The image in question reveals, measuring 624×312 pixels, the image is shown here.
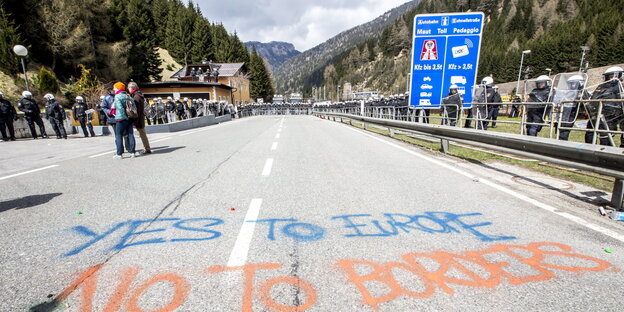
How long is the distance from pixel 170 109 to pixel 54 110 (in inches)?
392

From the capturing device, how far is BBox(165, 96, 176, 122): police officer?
75.1ft

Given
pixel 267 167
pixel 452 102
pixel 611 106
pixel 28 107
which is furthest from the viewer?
pixel 28 107

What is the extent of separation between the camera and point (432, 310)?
1.88m

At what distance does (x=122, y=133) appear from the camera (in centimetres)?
783

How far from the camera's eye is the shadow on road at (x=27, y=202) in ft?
12.9

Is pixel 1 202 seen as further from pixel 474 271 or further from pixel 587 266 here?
pixel 587 266

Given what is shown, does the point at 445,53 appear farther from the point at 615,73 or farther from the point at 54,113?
the point at 54,113

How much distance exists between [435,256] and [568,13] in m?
162

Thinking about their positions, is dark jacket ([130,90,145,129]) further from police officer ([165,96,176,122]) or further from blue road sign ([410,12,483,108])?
police officer ([165,96,176,122])

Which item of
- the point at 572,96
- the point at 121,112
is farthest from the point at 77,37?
the point at 572,96

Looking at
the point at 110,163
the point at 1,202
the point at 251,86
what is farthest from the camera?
the point at 251,86

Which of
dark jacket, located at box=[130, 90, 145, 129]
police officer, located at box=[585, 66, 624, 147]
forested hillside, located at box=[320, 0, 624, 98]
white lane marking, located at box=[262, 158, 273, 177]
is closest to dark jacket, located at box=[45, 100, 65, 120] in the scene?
dark jacket, located at box=[130, 90, 145, 129]

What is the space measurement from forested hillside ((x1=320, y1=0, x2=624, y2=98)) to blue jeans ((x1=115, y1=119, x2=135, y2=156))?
105096 mm

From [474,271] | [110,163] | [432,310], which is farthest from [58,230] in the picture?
[110,163]
